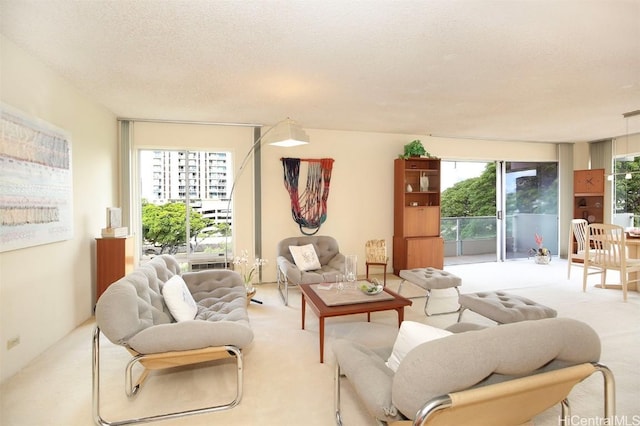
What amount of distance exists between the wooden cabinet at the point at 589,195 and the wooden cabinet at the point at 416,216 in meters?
3.50

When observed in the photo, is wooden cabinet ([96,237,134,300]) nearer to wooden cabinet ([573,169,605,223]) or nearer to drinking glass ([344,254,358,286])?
drinking glass ([344,254,358,286])

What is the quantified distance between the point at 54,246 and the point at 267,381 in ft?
7.76

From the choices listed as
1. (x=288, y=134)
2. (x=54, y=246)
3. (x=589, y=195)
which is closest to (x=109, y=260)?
(x=54, y=246)

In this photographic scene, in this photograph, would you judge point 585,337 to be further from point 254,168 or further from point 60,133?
point 254,168

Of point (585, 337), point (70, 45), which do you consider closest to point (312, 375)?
point (585, 337)

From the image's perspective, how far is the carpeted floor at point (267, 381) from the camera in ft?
6.59

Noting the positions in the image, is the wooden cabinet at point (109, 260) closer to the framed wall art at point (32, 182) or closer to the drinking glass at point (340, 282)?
the framed wall art at point (32, 182)

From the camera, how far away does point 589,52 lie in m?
2.72

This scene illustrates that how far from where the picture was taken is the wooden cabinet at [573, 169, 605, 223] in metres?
6.65

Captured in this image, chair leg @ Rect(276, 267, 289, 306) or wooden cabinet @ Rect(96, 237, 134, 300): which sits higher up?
wooden cabinet @ Rect(96, 237, 134, 300)

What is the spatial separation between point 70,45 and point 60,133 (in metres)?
0.95

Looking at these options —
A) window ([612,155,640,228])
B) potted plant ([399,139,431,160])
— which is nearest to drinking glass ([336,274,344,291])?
potted plant ([399,139,431,160])

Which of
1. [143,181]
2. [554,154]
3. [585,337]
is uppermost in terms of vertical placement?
[554,154]

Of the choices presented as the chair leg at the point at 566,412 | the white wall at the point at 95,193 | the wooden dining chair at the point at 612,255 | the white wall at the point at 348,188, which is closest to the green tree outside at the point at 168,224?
the white wall at the point at 95,193
